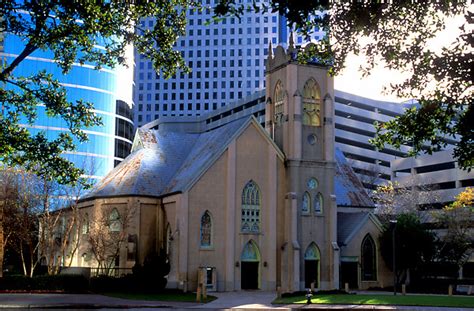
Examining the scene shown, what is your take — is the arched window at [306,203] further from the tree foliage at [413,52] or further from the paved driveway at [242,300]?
the tree foliage at [413,52]

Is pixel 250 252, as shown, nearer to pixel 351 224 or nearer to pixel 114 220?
pixel 351 224

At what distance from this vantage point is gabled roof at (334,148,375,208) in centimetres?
5941

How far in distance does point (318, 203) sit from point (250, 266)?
7.56 m

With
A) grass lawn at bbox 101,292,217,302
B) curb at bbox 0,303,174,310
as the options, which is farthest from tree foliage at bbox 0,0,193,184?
grass lawn at bbox 101,292,217,302

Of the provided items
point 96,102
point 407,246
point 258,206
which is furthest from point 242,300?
point 96,102

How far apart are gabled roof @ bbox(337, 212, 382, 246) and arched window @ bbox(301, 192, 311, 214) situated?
402cm

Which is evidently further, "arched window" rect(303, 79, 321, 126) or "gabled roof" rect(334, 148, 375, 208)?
"gabled roof" rect(334, 148, 375, 208)

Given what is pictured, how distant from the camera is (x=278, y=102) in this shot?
5600 centimetres

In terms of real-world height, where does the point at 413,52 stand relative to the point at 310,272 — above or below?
above

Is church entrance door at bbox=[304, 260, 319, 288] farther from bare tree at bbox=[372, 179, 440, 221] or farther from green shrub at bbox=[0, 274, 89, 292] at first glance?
bare tree at bbox=[372, 179, 440, 221]

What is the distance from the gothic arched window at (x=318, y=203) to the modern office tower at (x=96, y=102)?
53.4 m

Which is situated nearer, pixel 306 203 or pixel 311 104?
pixel 306 203

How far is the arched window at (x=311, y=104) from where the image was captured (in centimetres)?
5509

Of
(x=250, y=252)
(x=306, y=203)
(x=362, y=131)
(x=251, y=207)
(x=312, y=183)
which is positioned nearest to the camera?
(x=250, y=252)
